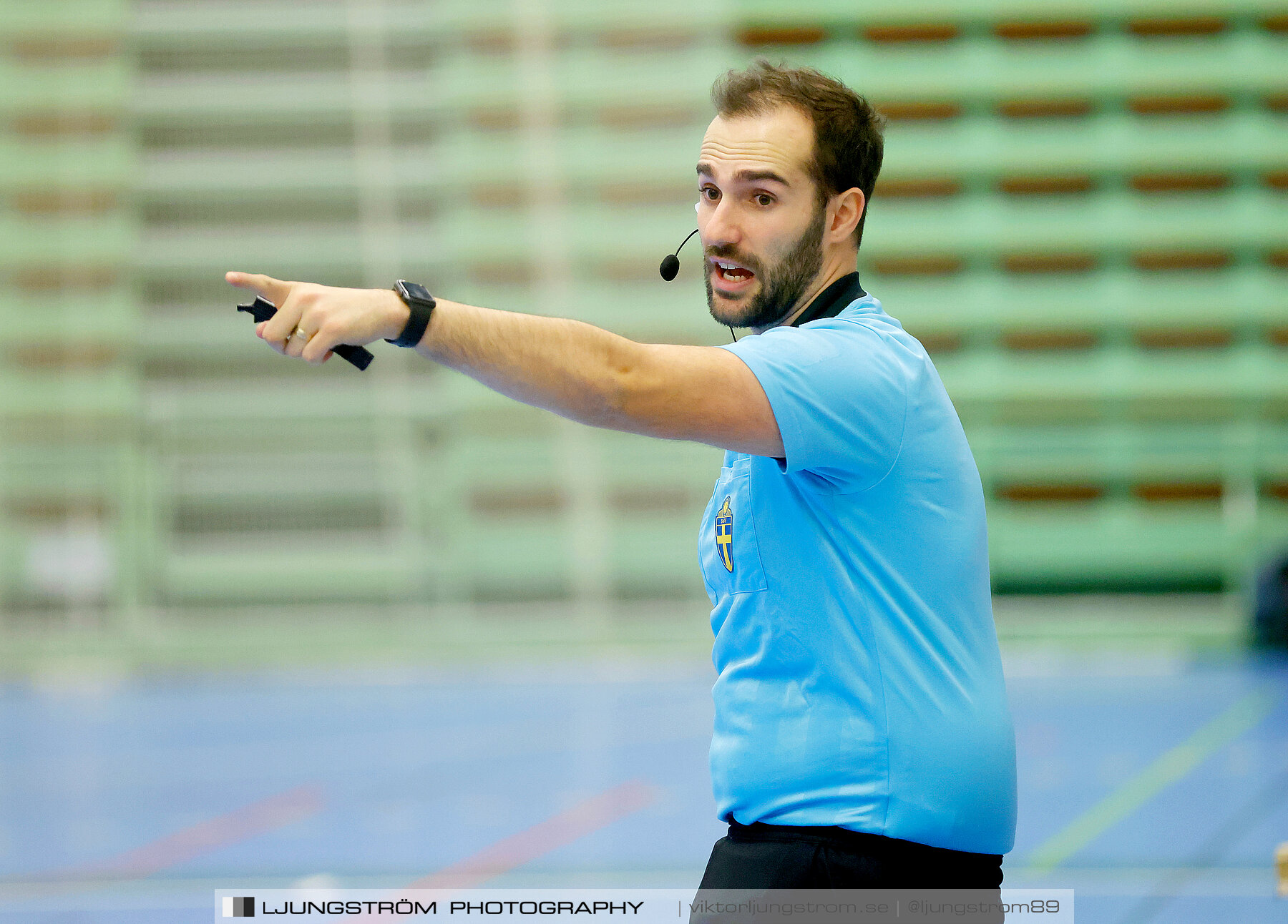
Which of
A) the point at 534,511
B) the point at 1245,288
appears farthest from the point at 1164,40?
the point at 534,511

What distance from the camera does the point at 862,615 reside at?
1.79 meters

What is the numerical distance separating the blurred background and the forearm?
32.0 feet

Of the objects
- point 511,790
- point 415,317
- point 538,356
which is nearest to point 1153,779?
point 511,790

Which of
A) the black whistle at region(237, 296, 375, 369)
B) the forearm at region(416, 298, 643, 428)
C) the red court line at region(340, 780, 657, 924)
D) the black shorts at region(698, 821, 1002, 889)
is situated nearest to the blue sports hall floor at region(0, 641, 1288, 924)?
the red court line at region(340, 780, 657, 924)

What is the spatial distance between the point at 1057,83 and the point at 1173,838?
15999 mm

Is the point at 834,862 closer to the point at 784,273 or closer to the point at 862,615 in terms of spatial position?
the point at 862,615

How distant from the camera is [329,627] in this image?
14.6m

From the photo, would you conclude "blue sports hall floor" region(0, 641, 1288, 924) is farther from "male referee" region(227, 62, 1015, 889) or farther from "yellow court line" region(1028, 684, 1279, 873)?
"male referee" region(227, 62, 1015, 889)

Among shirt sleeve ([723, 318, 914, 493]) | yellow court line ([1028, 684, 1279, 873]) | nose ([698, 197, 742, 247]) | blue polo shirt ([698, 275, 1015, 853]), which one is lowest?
yellow court line ([1028, 684, 1279, 873])

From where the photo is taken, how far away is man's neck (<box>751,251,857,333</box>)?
6.51 ft

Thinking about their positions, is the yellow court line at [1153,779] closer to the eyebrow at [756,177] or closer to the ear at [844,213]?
the ear at [844,213]

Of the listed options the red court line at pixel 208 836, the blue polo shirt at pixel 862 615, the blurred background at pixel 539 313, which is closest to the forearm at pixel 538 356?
the blue polo shirt at pixel 862 615

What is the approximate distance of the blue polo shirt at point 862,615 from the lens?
1.76 metres

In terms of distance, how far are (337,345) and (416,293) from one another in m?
0.13
